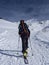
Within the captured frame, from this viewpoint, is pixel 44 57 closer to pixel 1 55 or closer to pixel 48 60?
pixel 48 60

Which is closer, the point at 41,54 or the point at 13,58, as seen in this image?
the point at 13,58

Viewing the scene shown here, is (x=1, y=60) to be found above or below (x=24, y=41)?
below

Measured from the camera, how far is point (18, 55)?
49.7ft

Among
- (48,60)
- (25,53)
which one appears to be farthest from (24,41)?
(48,60)

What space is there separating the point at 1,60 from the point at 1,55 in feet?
4.24

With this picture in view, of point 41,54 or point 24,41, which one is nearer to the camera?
point 24,41

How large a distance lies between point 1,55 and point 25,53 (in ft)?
6.12

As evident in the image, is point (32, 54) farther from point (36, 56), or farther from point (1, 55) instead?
point (1, 55)

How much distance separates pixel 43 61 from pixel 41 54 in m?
1.90

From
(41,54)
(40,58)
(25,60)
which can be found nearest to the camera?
(25,60)

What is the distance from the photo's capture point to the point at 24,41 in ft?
46.8

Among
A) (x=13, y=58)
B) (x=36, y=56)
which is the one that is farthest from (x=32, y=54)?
(x=13, y=58)

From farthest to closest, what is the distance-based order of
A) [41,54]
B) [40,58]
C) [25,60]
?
[41,54], [40,58], [25,60]

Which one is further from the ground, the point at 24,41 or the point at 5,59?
the point at 24,41
